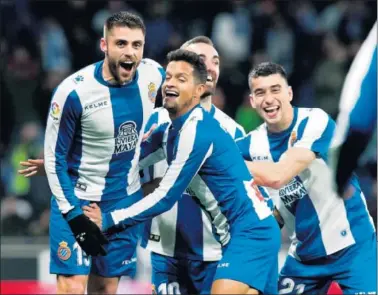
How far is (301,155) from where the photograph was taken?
228 inches

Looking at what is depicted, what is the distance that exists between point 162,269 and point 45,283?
282 cm

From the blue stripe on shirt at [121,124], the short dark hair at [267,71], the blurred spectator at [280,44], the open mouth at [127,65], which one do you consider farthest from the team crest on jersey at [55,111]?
the blurred spectator at [280,44]

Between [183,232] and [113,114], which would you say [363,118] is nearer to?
[113,114]

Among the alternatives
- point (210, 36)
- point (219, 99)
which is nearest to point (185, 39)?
point (210, 36)

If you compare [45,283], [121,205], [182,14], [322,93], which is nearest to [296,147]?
[121,205]

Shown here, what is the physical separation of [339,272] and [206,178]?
50.2 inches

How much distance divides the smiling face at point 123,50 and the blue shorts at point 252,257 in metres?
1.18

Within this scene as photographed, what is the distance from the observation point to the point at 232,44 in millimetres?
12414

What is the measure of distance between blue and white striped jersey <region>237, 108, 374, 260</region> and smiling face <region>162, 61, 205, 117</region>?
0.77 meters

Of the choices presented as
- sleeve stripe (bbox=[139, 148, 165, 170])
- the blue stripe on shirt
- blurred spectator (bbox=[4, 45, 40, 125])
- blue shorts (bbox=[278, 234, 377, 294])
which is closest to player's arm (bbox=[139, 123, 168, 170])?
sleeve stripe (bbox=[139, 148, 165, 170])

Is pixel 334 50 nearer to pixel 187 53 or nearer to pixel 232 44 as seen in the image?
pixel 232 44

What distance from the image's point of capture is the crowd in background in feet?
38.6

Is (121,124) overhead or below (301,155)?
overhead

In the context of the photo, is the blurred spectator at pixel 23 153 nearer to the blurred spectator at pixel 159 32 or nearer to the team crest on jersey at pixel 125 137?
the blurred spectator at pixel 159 32
